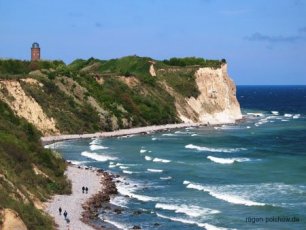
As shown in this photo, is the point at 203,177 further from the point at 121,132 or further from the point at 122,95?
the point at 122,95

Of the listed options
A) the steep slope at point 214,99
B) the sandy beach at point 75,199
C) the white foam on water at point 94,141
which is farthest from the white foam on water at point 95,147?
the steep slope at point 214,99

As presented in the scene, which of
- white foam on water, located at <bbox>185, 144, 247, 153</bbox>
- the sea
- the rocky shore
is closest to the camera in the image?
the rocky shore

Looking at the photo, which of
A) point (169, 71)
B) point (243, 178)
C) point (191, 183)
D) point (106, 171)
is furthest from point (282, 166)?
point (169, 71)


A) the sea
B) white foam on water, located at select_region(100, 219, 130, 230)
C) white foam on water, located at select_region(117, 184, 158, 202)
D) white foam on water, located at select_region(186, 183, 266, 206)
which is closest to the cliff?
white foam on water, located at select_region(100, 219, 130, 230)

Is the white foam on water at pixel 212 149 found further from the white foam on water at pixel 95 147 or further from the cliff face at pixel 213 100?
the cliff face at pixel 213 100

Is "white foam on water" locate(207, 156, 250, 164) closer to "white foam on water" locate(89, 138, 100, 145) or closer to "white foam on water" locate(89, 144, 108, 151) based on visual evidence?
"white foam on water" locate(89, 144, 108, 151)

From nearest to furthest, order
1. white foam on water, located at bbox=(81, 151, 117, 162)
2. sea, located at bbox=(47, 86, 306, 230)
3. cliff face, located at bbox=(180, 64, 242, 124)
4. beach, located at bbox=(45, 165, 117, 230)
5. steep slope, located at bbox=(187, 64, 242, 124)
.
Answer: beach, located at bbox=(45, 165, 117, 230), sea, located at bbox=(47, 86, 306, 230), white foam on water, located at bbox=(81, 151, 117, 162), cliff face, located at bbox=(180, 64, 242, 124), steep slope, located at bbox=(187, 64, 242, 124)
